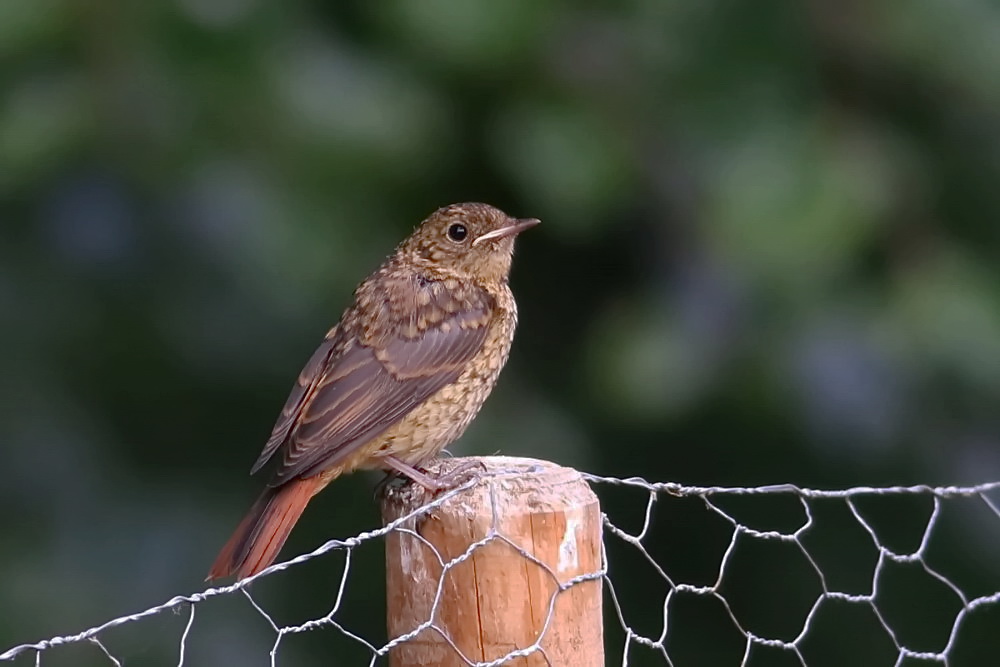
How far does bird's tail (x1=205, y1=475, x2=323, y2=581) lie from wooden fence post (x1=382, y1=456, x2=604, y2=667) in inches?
32.7

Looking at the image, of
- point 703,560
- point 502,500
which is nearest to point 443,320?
point 703,560

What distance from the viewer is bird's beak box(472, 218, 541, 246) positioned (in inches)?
165

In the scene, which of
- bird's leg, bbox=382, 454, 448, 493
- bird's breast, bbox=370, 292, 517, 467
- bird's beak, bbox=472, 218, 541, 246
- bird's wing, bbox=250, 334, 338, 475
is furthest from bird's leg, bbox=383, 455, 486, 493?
bird's beak, bbox=472, 218, 541, 246

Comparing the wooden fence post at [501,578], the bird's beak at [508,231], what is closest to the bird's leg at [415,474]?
the wooden fence post at [501,578]

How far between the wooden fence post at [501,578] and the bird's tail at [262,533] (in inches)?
32.7

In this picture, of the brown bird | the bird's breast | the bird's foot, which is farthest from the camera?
the bird's breast

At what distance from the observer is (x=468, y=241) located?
4.30 m

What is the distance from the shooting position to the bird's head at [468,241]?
427 cm

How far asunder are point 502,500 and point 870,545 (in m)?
2.79

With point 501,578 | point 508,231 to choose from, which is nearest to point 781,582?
point 508,231

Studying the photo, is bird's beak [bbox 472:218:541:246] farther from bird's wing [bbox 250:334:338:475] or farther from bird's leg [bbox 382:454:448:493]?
bird's leg [bbox 382:454:448:493]

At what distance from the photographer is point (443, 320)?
3.99 meters

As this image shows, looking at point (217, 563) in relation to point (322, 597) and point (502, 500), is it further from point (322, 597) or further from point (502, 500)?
point (322, 597)

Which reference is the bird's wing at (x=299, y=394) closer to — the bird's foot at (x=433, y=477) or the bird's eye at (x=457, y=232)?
the bird's foot at (x=433, y=477)
